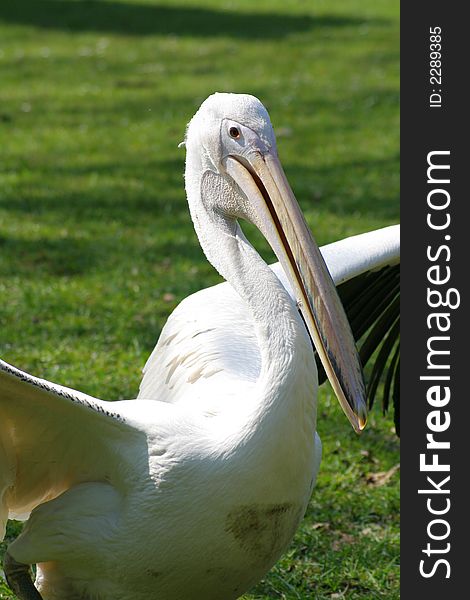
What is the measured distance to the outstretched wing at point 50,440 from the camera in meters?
3.13

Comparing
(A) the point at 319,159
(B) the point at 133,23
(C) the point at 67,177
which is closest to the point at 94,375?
(C) the point at 67,177

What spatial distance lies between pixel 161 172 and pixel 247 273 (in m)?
5.90

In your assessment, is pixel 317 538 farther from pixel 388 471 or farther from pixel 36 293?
pixel 36 293

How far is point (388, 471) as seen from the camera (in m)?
5.01

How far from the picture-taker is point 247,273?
330 centimetres

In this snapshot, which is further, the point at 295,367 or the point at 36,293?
the point at 36,293

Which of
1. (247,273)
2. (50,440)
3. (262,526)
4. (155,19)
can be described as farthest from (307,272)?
(155,19)

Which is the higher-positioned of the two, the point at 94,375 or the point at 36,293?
the point at 36,293

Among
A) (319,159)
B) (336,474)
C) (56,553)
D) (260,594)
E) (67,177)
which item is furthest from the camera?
(319,159)

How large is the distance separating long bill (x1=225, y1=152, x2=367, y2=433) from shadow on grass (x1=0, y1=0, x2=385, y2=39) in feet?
38.9

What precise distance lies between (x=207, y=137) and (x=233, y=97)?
0.15 m

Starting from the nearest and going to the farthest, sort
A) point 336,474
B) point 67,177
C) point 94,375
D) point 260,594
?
point 260,594 < point 336,474 < point 94,375 < point 67,177

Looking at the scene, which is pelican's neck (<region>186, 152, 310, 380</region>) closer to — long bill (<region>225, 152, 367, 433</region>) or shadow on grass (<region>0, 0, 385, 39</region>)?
long bill (<region>225, 152, 367, 433</region>)

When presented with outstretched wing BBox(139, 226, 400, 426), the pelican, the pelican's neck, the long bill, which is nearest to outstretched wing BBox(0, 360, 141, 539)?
the pelican
